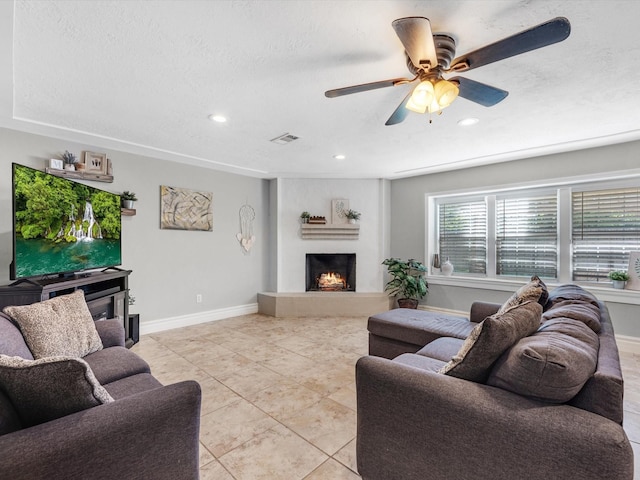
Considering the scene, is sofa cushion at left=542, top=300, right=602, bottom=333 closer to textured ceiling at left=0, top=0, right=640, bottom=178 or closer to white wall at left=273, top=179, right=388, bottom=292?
textured ceiling at left=0, top=0, right=640, bottom=178

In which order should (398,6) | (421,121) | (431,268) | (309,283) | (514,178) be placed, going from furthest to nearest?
(309,283) → (431,268) → (514,178) → (421,121) → (398,6)

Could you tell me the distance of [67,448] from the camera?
0.89 metres

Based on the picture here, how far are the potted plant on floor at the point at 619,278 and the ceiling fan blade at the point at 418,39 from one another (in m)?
3.40

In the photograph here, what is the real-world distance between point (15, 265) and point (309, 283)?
3.71 metres

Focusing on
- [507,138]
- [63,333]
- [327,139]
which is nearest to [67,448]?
[63,333]

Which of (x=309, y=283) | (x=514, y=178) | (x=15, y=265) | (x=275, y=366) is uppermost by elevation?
(x=514, y=178)

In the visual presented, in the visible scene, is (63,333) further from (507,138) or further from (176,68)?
(507,138)

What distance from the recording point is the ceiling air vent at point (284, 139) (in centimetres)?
324

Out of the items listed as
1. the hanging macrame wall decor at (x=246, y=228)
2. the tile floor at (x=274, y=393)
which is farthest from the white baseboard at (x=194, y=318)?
the hanging macrame wall decor at (x=246, y=228)

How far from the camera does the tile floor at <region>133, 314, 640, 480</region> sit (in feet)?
5.38

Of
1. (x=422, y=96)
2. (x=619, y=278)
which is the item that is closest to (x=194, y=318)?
(x=422, y=96)

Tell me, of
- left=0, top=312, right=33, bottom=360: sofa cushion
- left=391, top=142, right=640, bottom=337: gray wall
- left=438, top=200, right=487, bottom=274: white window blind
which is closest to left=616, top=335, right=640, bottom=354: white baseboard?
left=391, top=142, right=640, bottom=337: gray wall

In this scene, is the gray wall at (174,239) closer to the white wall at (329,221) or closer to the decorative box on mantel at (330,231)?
the white wall at (329,221)

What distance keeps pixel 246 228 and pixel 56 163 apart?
2.48 m
